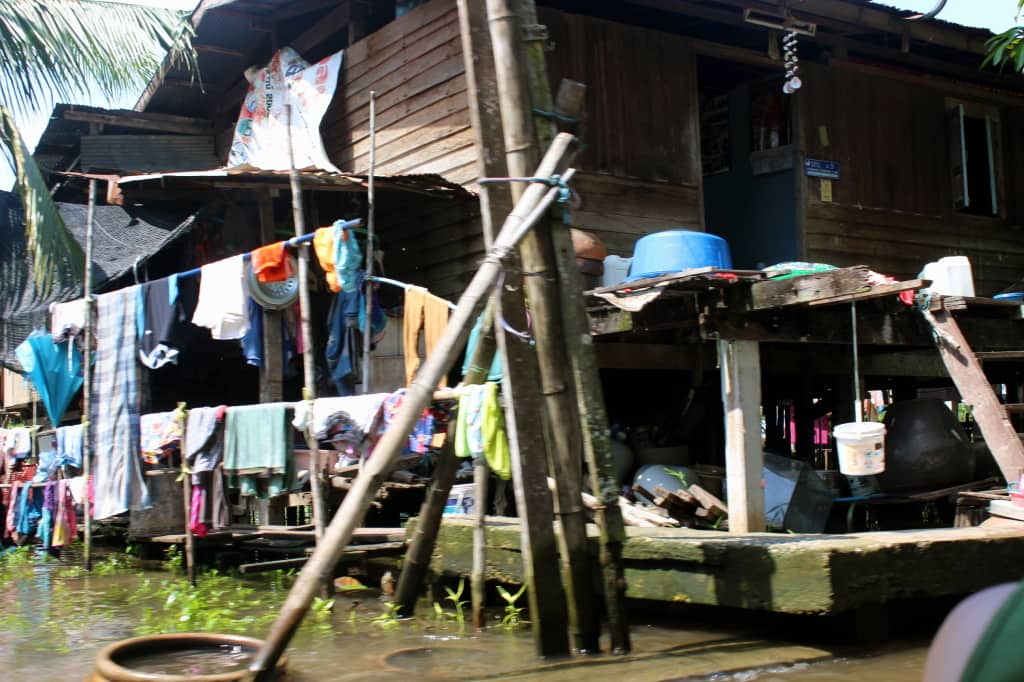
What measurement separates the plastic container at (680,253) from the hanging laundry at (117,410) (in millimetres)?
4868

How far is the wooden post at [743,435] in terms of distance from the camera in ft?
24.6

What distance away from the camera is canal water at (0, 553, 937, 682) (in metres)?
5.07

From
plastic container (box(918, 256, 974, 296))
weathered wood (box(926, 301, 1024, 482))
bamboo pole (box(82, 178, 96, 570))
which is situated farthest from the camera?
bamboo pole (box(82, 178, 96, 570))

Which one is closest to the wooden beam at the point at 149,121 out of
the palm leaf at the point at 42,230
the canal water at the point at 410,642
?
the palm leaf at the point at 42,230

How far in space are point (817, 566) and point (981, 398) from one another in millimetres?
3251

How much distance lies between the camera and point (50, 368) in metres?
10.5

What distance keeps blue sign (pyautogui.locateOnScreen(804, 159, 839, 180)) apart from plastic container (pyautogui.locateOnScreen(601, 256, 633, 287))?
3.04 meters

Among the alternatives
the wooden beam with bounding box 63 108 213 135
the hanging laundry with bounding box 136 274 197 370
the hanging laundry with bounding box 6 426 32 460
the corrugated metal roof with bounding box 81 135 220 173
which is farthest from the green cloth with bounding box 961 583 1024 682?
the wooden beam with bounding box 63 108 213 135

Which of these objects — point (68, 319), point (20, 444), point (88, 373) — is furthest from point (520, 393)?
point (20, 444)

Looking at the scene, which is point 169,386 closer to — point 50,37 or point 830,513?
point 50,37

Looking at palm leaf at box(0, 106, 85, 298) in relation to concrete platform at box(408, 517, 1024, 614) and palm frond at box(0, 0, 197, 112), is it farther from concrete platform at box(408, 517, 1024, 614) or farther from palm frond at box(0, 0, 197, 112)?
concrete platform at box(408, 517, 1024, 614)

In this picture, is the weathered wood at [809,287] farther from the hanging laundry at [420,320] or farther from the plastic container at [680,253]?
the hanging laundry at [420,320]

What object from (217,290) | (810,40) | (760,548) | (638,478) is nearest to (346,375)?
(217,290)

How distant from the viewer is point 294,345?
9.81 meters
